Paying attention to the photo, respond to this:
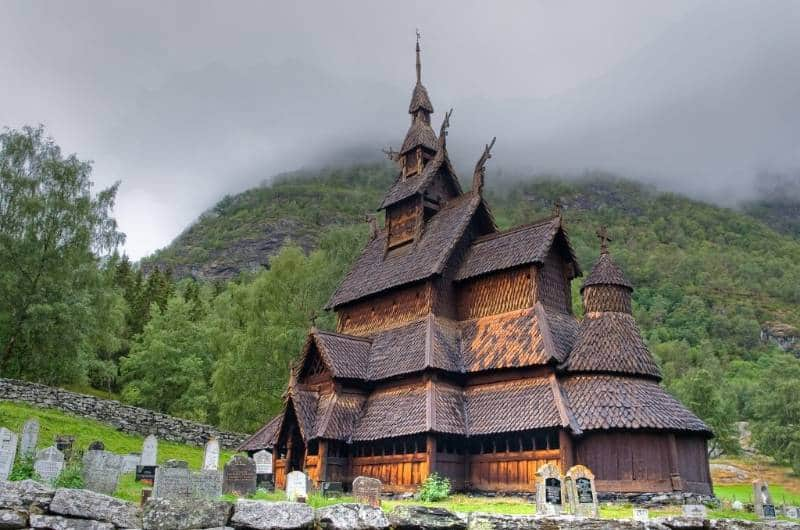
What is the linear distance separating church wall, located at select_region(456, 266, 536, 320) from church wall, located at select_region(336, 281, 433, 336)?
5.37 feet

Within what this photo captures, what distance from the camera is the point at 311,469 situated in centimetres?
2730

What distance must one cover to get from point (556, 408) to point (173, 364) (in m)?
34.8

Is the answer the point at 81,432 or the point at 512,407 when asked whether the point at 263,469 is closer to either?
the point at 512,407

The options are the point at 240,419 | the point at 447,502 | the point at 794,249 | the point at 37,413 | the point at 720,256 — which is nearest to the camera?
the point at 447,502

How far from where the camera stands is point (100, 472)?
49.7 feet

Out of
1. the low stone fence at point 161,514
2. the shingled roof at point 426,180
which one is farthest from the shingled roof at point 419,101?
the low stone fence at point 161,514

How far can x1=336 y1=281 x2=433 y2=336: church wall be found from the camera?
97.7ft

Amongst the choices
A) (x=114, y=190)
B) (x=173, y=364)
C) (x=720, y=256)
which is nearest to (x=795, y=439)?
(x=173, y=364)

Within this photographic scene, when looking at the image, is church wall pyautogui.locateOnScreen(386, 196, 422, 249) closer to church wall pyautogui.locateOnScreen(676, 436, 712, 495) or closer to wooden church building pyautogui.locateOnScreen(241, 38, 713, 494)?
wooden church building pyautogui.locateOnScreen(241, 38, 713, 494)

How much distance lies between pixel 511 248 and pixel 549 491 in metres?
12.4

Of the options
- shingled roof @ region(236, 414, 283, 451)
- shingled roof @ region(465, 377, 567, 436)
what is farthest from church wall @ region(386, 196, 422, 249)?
shingled roof @ region(236, 414, 283, 451)

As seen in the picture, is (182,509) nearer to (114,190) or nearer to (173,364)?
(114,190)

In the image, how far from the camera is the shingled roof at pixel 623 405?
75.9 feet

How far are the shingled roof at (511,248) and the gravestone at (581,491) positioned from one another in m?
10.3
